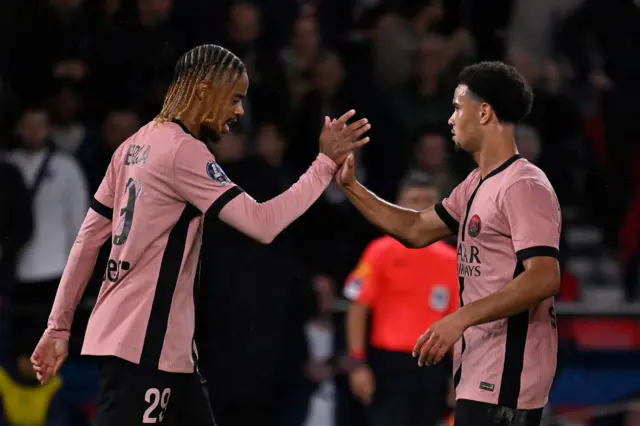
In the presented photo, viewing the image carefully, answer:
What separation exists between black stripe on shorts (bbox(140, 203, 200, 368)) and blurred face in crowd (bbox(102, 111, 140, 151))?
3.81 m

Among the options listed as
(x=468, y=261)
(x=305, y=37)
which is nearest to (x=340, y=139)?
(x=468, y=261)

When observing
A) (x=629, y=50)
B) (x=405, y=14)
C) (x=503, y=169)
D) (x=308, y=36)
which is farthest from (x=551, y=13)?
(x=503, y=169)

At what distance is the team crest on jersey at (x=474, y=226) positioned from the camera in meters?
4.61

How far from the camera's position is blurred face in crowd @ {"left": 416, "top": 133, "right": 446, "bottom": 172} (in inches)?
345

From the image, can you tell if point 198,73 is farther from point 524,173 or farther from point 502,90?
point 524,173

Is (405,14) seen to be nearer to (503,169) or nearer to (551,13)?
(551,13)

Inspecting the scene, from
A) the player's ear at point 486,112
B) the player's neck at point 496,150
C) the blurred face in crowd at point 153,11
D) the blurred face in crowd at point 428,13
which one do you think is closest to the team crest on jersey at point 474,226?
the player's neck at point 496,150

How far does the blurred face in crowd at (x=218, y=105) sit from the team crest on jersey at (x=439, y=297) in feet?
10.1

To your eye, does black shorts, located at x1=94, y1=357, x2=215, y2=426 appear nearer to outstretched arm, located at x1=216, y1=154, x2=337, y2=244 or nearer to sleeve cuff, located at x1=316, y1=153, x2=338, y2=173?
outstretched arm, located at x1=216, y1=154, x2=337, y2=244

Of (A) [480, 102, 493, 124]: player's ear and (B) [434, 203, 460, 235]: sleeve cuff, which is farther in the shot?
(B) [434, 203, 460, 235]: sleeve cuff

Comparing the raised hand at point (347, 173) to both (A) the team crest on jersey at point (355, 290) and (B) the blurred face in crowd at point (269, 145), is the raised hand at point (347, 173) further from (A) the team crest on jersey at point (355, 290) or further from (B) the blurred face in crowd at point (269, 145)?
(B) the blurred face in crowd at point (269, 145)

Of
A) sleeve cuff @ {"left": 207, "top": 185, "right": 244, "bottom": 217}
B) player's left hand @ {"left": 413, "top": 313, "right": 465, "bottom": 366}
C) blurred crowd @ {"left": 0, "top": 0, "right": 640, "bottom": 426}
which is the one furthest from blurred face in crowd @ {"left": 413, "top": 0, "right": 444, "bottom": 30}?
player's left hand @ {"left": 413, "top": 313, "right": 465, "bottom": 366}

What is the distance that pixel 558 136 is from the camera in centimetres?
980

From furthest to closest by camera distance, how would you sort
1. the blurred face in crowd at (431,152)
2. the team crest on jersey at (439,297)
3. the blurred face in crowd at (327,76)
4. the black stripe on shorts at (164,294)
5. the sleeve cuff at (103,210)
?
the blurred face in crowd at (327,76) → the blurred face in crowd at (431,152) → the team crest on jersey at (439,297) → the sleeve cuff at (103,210) → the black stripe on shorts at (164,294)
